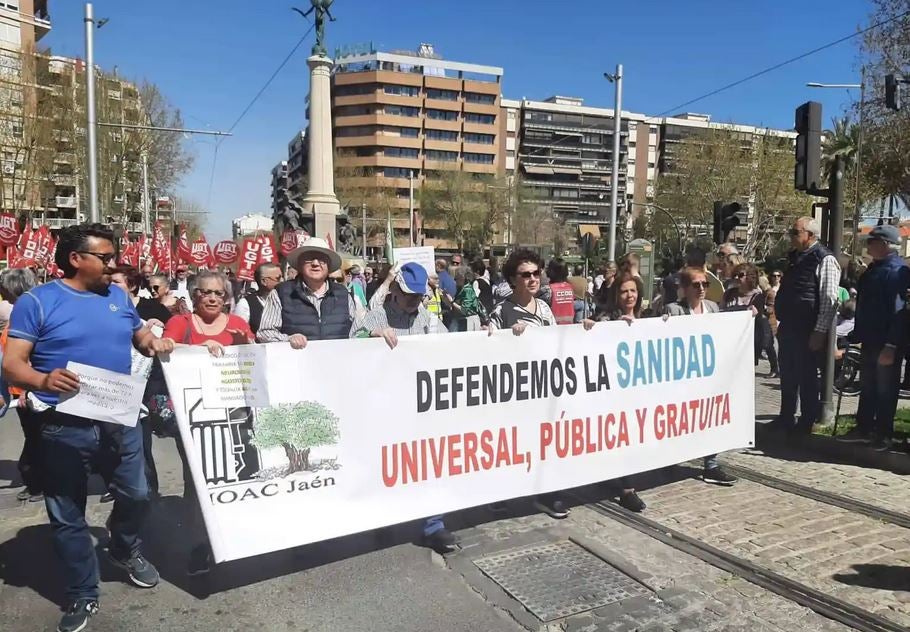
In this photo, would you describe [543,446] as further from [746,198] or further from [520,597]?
[746,198]

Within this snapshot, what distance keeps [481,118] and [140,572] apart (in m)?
97.2

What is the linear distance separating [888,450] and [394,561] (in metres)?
4.54

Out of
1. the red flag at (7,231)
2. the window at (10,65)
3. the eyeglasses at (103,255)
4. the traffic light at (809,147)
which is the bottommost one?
the eyeglasses at (103,255)

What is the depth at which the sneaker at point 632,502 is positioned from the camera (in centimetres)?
489

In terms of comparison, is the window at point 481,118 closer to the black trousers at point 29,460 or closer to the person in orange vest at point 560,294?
the person in orange vest at point 560,294

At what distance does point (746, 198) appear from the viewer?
45281 millimetres

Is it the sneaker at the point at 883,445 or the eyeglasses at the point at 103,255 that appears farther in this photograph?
the sneaker at the point at 883,445

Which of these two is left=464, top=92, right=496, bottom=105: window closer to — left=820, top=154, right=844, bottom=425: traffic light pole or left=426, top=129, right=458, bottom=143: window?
left=426, top=129, right=458, bottom=143: window

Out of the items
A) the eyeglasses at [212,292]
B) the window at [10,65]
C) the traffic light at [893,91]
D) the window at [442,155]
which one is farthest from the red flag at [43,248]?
the window at [442,155]

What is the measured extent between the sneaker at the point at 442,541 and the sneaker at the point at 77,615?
75.0 inches

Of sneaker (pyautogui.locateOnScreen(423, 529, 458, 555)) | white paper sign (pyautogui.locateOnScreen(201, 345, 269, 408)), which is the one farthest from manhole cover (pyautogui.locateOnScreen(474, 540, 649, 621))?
white paper sign (pyautogui.locateOnScreen(201, 345, 269, 408))

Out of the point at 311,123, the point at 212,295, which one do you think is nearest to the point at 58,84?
the point at 311,123

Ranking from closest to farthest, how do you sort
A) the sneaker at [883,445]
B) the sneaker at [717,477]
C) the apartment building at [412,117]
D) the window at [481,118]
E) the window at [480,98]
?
1. the sneaker at [717,477]
2. the sneaker at [883,445]
3. the apartment building at [412,117]
4. the window at [480,98]
5. the window at [481,118]

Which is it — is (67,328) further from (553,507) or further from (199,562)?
(553,507)
